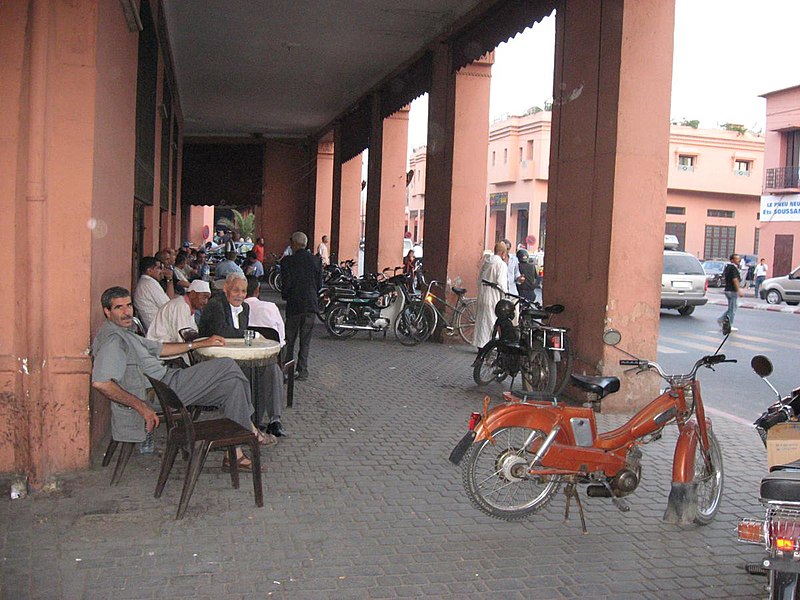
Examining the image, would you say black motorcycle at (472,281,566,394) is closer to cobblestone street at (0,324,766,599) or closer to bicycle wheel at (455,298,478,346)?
cobblestone street at (0,324,766,599)

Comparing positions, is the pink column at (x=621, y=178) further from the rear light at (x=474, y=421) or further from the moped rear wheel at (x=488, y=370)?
the rear light at (x=474, y=421)

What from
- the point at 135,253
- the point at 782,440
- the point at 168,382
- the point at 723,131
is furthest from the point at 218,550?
the point at 723,131

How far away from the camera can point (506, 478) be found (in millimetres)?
4668

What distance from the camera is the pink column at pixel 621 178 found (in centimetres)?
770

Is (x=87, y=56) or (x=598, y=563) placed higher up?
(x=87, y=56)

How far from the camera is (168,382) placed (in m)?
5.31

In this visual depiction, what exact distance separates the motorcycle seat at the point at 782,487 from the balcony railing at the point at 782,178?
37.4 metres

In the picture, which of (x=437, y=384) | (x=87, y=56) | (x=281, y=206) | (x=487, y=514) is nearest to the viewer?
(x=487, y=514)

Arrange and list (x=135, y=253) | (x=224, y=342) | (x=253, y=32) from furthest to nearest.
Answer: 1. (x=253, y=32)
2. (x=135, y=253)
3. (x=224, y=342)

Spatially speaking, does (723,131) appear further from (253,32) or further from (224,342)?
(224,342)

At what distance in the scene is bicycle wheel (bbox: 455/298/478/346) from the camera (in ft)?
41.3

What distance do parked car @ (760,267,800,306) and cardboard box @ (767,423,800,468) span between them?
82.5 feet

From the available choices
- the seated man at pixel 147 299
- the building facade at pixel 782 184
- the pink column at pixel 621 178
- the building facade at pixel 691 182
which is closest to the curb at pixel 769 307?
the building facade at pixel 782 184

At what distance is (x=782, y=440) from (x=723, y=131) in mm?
48318
